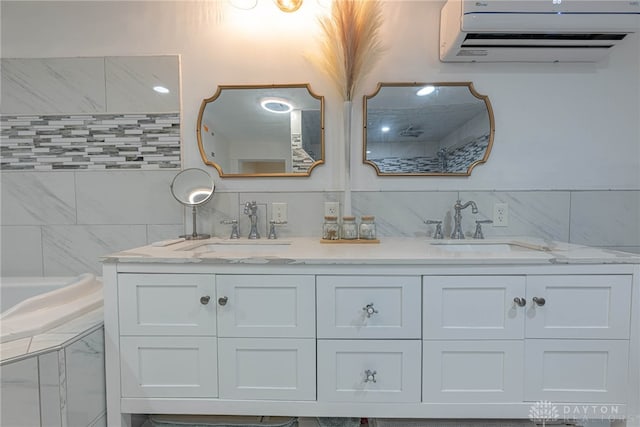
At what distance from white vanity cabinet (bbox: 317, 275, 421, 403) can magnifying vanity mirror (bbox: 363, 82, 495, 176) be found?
693mm

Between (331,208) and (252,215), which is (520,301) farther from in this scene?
(252,215)

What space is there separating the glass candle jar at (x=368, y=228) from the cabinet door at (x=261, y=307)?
0.48m

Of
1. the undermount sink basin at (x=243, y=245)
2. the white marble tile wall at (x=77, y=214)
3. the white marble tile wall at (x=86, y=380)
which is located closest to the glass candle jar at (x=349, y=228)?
the undermount sink basin at (x=243, y=245)

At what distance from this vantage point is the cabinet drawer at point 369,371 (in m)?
0.99

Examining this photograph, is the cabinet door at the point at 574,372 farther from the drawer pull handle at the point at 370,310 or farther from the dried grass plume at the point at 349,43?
the dried grass plume at the point at 349,43

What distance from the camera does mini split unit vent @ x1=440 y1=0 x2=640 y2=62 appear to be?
1.12 meters

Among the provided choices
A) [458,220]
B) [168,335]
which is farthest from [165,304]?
[458,220]

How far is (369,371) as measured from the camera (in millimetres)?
992

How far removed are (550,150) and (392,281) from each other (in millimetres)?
1175

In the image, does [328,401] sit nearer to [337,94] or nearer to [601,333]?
[601,333]

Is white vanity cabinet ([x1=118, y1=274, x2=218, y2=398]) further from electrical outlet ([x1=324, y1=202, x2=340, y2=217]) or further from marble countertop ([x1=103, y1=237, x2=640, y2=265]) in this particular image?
electrical outlet ([x1=324, y1=202, x2=340, y2=217])

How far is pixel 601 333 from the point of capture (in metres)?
0.97

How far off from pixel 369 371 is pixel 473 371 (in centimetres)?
36

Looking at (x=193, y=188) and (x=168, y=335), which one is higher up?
(x=193, y=188)
